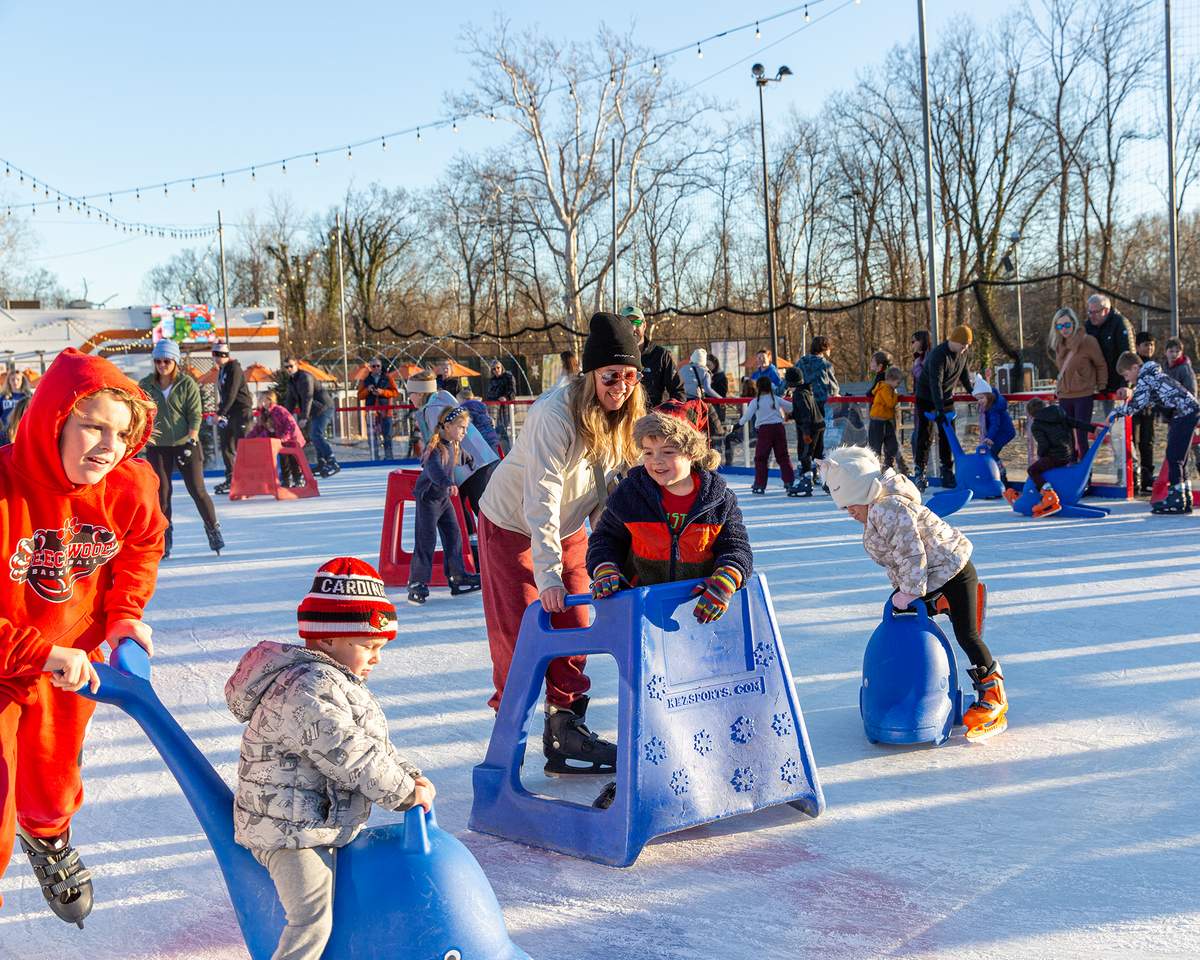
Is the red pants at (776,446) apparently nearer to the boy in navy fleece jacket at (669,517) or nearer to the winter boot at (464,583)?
the winter boot at (464,583)

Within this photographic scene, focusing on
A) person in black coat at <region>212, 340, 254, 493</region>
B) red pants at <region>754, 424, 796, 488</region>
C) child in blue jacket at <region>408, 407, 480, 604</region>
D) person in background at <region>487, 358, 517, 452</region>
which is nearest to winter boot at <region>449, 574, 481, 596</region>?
child in blue jacket at <region>408, 407, 480, 604</region>

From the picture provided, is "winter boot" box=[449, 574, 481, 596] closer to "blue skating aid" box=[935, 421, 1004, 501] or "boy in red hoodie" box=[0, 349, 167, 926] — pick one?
"boy in red hoodie" box=[0, 349, 167, 926]

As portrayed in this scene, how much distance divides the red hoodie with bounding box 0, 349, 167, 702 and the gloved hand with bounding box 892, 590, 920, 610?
228 cm

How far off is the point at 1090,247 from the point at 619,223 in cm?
1219

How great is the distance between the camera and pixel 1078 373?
10.1 metres

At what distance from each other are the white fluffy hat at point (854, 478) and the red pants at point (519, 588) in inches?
33.3

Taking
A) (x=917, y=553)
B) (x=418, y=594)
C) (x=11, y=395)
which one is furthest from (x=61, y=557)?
(x=11, y=395)

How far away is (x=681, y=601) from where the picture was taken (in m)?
3.12

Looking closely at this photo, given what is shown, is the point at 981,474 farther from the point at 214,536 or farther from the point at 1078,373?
the point at 214,536

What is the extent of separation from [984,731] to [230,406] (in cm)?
1124

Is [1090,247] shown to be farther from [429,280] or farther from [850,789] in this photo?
[850,789]

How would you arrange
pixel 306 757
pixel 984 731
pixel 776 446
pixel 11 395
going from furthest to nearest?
pixel 11 395 → pixel 776 446 → pixel 984 731 → pixel 306 757

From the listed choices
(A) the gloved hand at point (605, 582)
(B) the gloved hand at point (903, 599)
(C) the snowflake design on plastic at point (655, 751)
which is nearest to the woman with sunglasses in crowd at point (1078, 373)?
(B) the gloved hand at point (903, 599)

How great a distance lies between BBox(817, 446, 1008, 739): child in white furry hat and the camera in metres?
3.83
